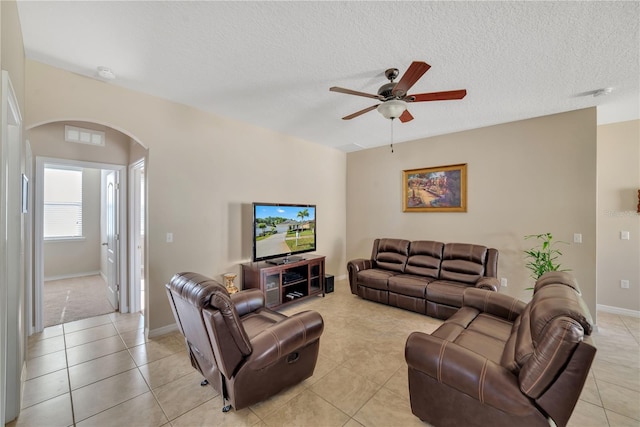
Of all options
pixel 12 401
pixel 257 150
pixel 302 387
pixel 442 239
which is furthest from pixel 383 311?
pixel 12 401

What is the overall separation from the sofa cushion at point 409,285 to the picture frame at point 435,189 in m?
1.35

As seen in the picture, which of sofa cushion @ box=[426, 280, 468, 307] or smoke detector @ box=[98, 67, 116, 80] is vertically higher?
smoke detector @ box=[98, 67, 116, 80]

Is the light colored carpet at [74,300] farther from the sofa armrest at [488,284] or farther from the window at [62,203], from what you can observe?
the sofa armrest at [488,284]

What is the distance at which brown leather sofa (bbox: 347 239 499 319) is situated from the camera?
3520 millimetres

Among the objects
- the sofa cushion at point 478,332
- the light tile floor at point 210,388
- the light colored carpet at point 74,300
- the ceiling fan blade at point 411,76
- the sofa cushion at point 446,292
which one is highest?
the ceiling fan blade at point 411,76

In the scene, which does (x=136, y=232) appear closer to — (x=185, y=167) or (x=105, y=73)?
(x=185, y=167)

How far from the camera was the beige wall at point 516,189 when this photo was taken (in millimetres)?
3395

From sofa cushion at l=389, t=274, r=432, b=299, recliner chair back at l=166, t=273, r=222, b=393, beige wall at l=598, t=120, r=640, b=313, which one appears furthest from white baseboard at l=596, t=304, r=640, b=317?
recliner chair back at l=166, t=273, r=222, b=393

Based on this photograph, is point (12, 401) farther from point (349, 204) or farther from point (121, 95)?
point (349, 204)

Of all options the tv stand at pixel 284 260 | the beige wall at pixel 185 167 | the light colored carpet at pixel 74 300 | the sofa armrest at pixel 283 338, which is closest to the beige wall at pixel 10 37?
the beige wall at pixel 185 167

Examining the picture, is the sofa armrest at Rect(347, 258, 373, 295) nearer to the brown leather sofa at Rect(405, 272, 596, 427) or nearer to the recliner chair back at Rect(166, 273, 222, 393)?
the brown leather sofa at Rect(405, 272, 596, 427)

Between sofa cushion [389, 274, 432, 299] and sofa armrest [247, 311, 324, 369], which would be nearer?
sofa armrest [247, 311, 324, 369]

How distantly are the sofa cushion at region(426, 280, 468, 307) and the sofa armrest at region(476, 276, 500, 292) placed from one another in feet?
0.70

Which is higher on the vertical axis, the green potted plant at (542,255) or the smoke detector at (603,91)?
the smoke detector at (603,91)
